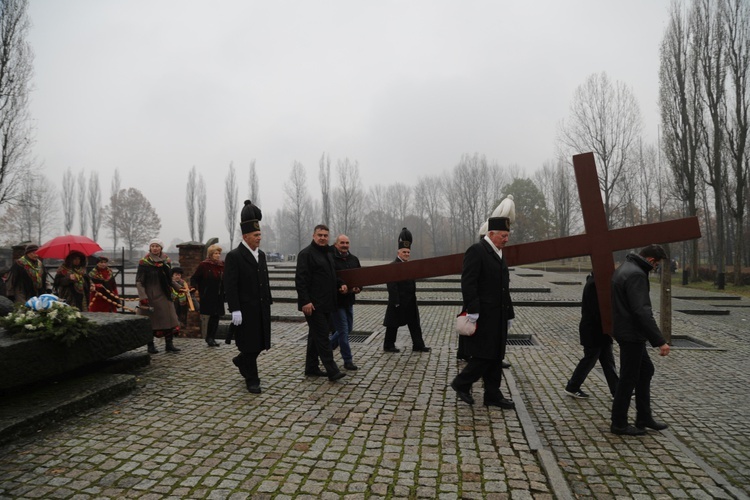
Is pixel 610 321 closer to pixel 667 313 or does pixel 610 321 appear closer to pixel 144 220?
pixel 667 313

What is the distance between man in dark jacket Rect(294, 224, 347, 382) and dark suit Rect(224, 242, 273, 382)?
48cm

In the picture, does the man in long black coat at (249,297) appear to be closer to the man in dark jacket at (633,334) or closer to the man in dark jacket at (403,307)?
the man in dark jacket at (403,307)

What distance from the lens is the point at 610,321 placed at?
4625mm

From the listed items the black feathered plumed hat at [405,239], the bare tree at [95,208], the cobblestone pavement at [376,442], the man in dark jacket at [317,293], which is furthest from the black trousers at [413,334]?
the bare tree at [95,208]

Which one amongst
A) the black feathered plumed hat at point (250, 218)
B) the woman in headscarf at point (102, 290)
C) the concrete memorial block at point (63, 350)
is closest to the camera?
the concrete memorial block at point (63, 350)

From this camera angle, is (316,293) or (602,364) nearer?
(602,364)

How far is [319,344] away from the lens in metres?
5.64

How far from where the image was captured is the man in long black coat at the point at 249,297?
521 cm

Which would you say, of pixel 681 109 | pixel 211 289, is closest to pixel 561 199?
pixel 681 109

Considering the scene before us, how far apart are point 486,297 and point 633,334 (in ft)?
4.52

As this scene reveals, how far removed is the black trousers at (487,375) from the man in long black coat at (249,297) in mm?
2332

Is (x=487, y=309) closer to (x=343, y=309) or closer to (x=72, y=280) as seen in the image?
(x=343, y=309)

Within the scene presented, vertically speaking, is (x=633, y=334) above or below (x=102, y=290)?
below

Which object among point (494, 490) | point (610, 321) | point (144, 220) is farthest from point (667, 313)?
point (144, 220)
